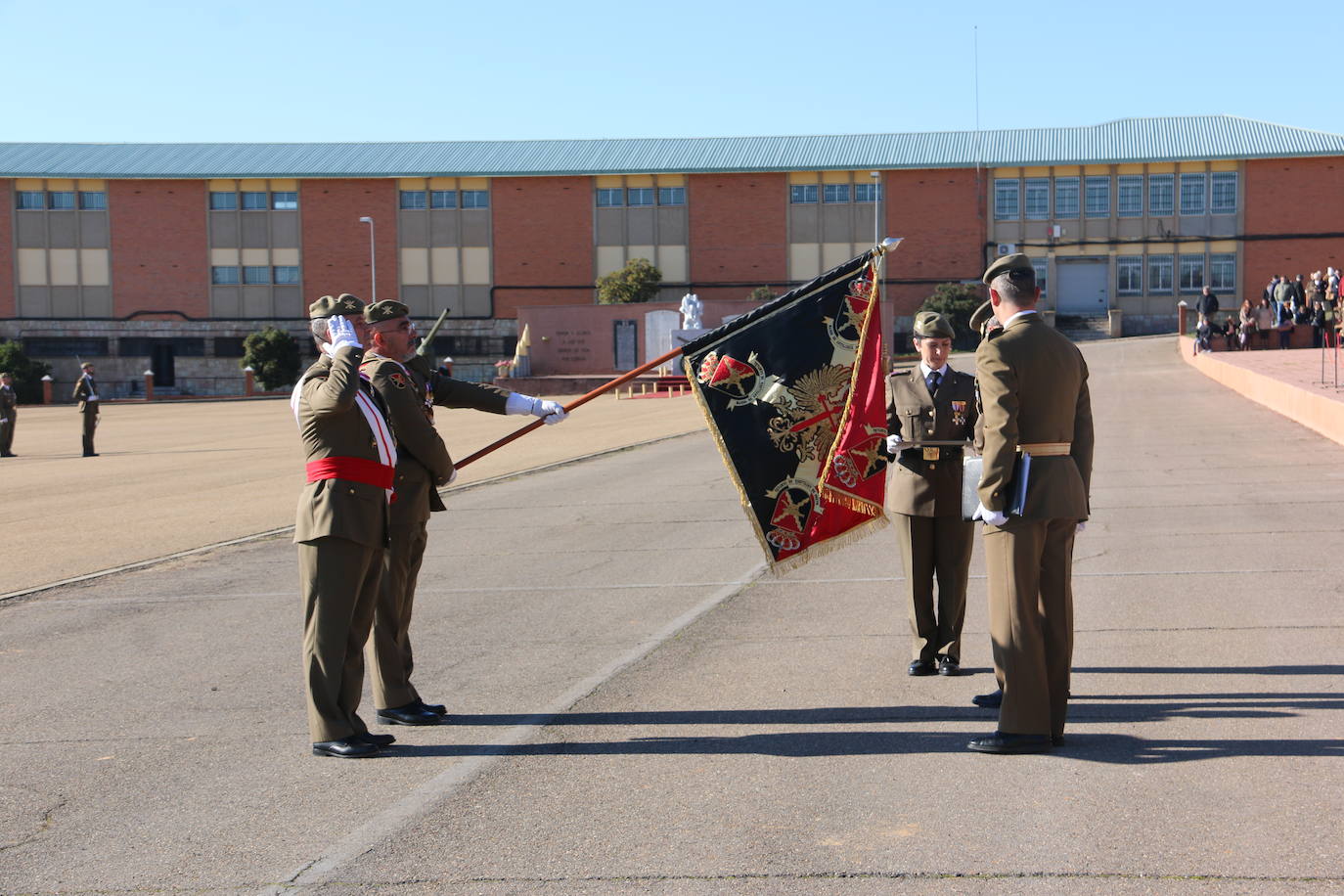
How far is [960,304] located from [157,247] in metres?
40.3

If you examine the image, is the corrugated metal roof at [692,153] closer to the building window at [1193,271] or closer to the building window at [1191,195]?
the building window at [1191,195]

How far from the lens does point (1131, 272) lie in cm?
6706

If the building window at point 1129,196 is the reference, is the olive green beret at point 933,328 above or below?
below

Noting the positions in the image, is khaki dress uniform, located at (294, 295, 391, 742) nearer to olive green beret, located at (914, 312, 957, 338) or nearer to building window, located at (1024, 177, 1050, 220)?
olive green beret, located at (914, 312, 957, 338)

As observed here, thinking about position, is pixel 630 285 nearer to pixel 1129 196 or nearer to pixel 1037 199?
pixel 1037 199

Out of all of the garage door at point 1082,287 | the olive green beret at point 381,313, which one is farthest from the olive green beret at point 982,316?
the garage door at point 1082,287

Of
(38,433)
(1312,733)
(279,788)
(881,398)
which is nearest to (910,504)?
(881,398)

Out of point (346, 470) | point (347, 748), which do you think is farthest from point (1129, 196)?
point (347, 748)

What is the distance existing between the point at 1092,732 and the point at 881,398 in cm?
217

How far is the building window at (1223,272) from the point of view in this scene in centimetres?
6581

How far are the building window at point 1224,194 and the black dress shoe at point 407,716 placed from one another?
6647 cm

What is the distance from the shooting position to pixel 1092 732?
20.3ft

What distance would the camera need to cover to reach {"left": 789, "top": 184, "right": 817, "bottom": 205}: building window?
226 ft

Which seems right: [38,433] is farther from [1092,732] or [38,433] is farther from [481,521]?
[1092,732]
